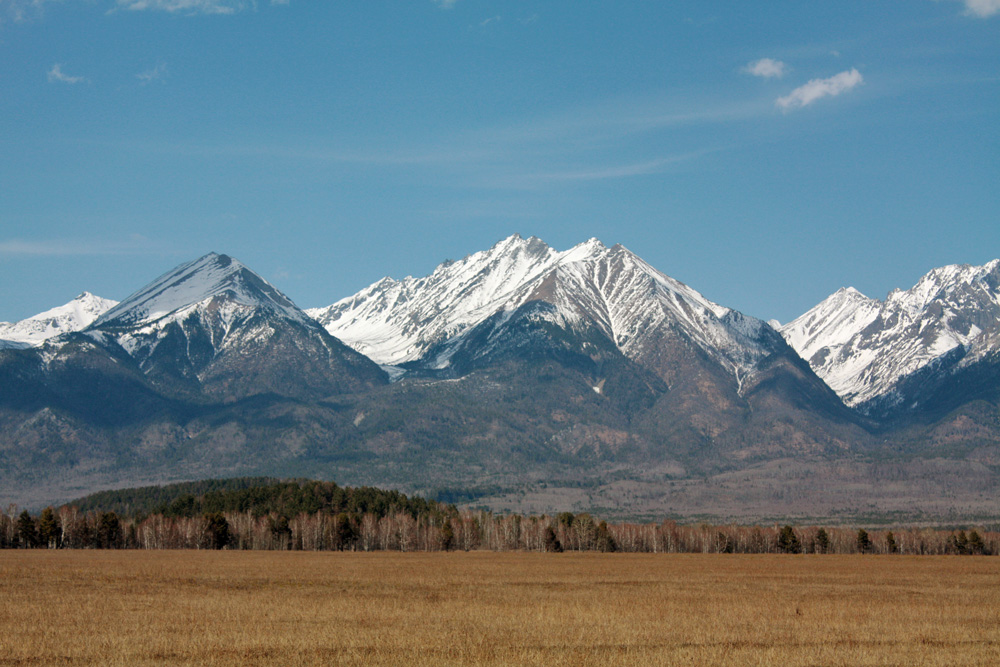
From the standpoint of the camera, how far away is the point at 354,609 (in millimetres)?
78125

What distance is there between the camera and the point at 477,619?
73625mm

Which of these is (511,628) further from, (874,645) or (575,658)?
(874,645)

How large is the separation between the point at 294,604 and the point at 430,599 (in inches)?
497

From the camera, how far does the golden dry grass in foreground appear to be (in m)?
58.2

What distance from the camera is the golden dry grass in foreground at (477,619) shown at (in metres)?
58.2

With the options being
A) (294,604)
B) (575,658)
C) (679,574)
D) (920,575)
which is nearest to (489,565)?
(679,574)

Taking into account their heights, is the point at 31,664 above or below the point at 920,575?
above

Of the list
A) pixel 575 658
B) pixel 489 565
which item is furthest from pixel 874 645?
pixel 489 565

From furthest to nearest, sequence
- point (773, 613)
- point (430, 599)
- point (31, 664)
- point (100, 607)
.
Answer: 1. point (430, 599)
2. point (773, 613)
3. point (100, 607)
4. point (31, 664)

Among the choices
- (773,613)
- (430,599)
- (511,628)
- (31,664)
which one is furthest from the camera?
(430,599)

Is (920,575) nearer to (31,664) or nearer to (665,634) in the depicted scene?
(665,634)

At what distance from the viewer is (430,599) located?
87.9 m

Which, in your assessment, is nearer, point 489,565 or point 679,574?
point 679,574

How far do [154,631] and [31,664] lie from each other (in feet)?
34.9
